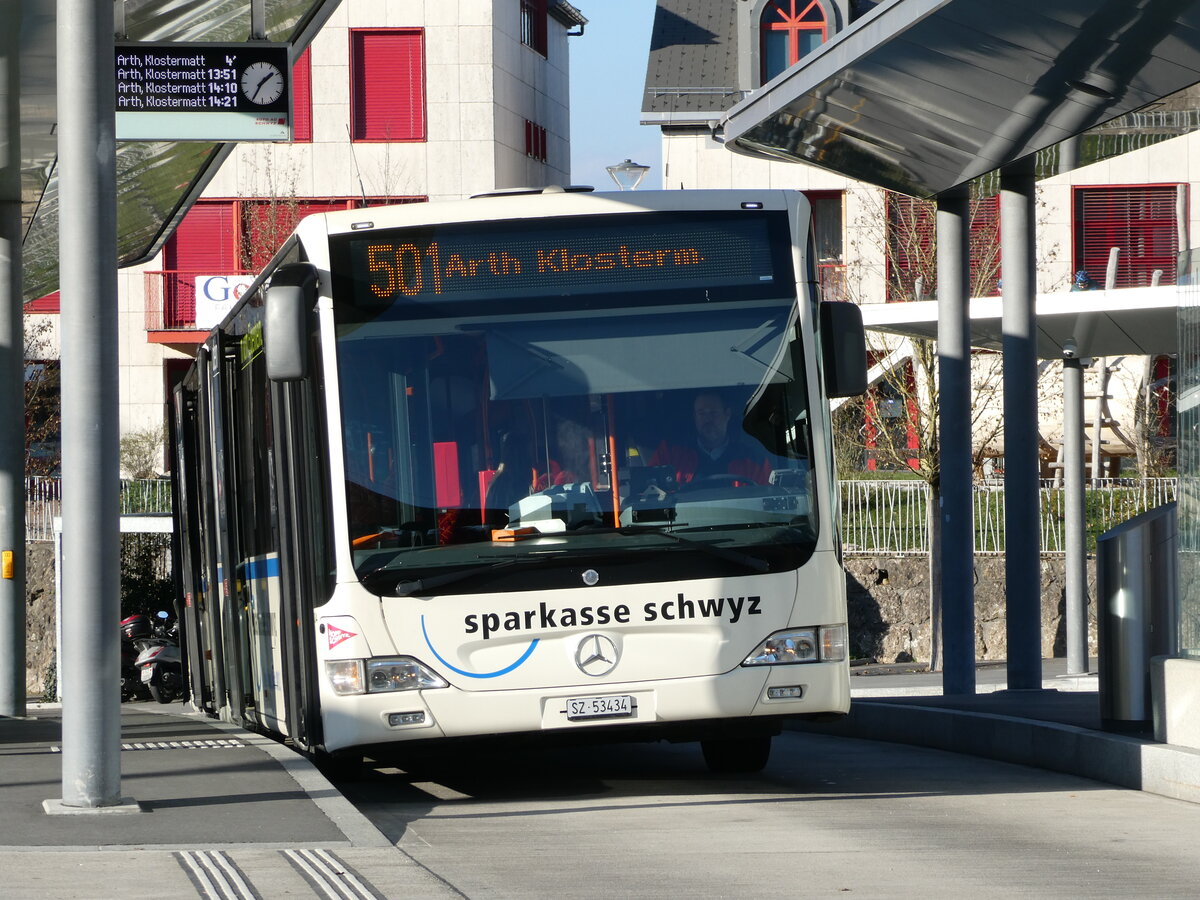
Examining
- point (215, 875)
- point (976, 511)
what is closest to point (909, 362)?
point (976, 511)

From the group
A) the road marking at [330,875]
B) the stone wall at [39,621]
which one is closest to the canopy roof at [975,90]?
the road marking at [330,875]

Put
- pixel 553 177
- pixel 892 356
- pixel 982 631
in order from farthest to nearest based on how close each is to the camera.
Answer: pixel 553 177, pixel 892 356, pixel 982 631

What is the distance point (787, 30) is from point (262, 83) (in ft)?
85.4

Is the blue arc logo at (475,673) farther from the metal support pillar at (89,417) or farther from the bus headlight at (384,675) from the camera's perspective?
the metal support pillar at (89,417)

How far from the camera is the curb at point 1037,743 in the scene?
10219 mm

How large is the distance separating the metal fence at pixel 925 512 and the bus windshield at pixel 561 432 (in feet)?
58.6

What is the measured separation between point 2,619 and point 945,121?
30.5 ft

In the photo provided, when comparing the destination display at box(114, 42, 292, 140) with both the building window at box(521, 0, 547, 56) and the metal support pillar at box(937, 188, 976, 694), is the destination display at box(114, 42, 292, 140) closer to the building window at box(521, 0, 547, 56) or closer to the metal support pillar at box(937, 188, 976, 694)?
the metal support pillar at box(937, 188, 976, 694)

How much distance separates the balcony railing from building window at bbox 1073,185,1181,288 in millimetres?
18317

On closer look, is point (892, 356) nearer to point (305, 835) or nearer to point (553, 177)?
point (553, 177)

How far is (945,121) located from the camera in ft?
42.2

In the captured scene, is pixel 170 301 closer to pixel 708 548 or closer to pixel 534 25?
pixel 534 25

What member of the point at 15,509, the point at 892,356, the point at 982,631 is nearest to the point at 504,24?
the point at 892,356

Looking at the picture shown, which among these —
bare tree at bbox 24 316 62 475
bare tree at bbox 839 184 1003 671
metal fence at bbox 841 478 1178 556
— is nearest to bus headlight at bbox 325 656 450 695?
metal fence at bbox 841 478 1178 556
